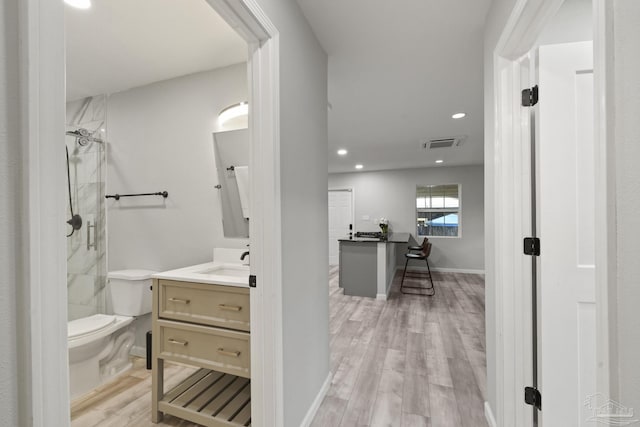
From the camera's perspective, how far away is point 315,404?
174 cm

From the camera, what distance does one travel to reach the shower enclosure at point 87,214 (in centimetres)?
243

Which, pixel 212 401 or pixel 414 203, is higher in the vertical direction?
pixel 414 203

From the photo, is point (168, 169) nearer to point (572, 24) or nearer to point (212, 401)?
point (212, 401)

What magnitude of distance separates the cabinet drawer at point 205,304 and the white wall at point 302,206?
0.28 meters

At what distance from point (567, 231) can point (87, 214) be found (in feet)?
11.5

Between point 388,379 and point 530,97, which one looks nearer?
point 530,97

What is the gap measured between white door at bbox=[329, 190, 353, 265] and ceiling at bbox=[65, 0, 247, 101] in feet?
17.3

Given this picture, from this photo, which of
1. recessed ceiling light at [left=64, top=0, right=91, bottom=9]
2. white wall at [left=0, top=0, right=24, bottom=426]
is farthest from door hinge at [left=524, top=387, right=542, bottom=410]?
recessed ceiling light at [left=64, top=0, right=91, bottom=9]

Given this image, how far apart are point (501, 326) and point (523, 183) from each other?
737 mm

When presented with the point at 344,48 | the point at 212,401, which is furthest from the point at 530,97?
the point at 212,401

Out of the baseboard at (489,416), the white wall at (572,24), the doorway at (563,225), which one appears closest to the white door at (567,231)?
the doorway at (563,225)

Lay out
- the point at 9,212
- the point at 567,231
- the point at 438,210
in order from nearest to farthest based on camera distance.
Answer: the point at 9,212, the point at 567,231, the point at 438,210

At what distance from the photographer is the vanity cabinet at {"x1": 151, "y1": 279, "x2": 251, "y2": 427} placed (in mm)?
1488

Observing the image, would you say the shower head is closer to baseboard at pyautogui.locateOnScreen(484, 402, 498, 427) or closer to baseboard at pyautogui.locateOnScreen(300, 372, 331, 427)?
baseboard at pyautogui.locateOnScreen(300, 372, 331, 427)
